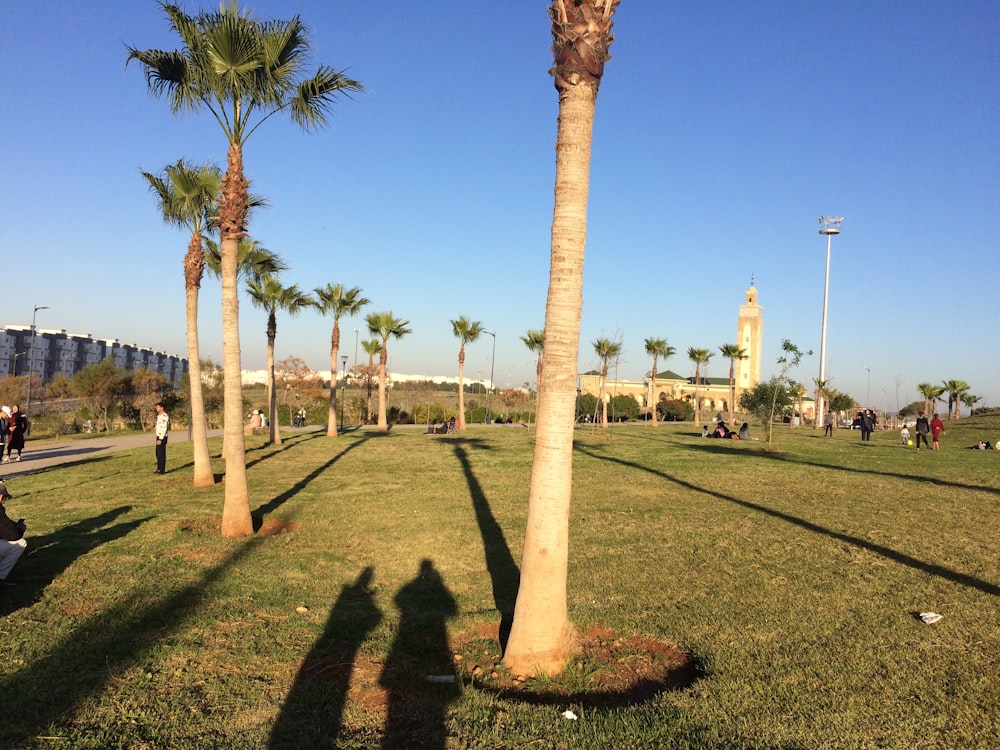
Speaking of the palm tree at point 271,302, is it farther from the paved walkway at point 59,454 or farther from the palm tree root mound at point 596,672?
the palm tree root mound at point 596,672

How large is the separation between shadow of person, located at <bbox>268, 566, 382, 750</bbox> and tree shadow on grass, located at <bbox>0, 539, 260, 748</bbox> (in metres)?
0.88

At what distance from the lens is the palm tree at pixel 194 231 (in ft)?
45.9

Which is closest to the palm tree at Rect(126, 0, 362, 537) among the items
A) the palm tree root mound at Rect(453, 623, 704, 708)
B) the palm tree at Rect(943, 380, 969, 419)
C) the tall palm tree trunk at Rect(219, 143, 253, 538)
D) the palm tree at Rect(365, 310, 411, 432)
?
the tall palm tree trunk at Rect(219, 143, 253, 538)

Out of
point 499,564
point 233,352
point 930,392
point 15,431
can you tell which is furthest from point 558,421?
point 930,392

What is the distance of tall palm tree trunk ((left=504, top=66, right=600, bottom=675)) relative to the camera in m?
5.11

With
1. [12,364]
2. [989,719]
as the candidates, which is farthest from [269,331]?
[12,364]

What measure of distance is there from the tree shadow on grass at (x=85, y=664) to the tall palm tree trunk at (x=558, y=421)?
2.75m

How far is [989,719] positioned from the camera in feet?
13.1

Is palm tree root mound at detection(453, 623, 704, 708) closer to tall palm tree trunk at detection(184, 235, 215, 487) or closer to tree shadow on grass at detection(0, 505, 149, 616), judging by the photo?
tree shadow on grass at detection(0, 505, 149, 616)

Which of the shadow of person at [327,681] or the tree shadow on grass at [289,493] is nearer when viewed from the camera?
the shadow of person at [327,681]

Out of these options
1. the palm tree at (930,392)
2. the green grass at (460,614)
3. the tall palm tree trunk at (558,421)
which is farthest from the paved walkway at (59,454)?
the palm tree at (930,392)

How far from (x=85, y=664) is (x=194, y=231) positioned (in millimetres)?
12438

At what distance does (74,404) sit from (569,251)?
2167 inches

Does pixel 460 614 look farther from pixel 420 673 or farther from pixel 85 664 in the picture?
pixel 85 664
